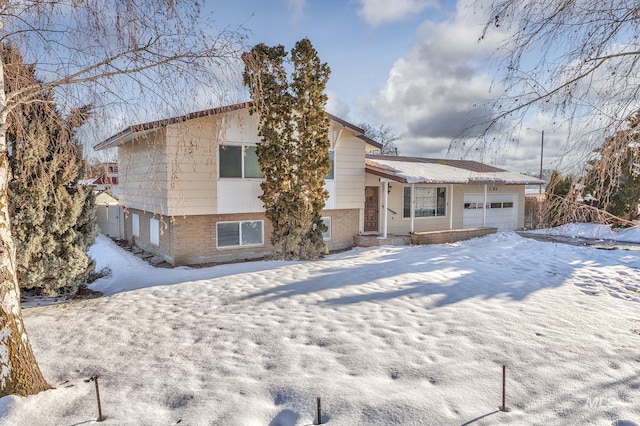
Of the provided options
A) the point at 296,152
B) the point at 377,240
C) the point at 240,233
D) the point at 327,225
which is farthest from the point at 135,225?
the point at 377,240

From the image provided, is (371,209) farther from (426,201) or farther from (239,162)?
(239,162)

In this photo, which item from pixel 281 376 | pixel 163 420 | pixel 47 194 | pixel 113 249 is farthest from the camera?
pixel 113 249

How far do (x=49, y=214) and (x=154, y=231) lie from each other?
18.4ft

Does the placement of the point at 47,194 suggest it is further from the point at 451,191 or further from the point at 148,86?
the point at 451,191

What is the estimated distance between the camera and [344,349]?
4.76 metres

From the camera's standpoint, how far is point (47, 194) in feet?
22.4

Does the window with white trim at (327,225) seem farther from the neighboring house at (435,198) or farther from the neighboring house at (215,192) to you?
the neighboring house at (435,198)

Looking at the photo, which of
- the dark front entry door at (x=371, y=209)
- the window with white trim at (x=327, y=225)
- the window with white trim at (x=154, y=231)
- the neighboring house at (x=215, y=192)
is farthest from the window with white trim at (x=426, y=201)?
the window with white trim at (x=154, y=231)

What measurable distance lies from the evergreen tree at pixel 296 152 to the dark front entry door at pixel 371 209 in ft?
13.4

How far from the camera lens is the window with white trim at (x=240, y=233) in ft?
37.8

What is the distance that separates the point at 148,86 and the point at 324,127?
25.5ft

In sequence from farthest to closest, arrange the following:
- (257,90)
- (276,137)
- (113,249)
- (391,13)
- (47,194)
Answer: (113,249) → (276,137) → (47,194) → (391,13) → (257,90)

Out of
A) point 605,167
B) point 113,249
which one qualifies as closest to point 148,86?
point 605,167

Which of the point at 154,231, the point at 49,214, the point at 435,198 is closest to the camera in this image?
the point at 49,214
